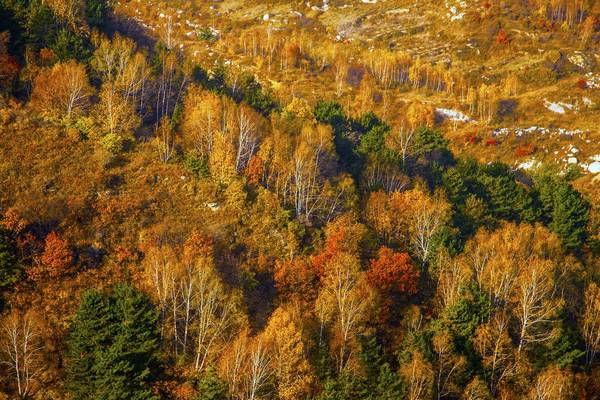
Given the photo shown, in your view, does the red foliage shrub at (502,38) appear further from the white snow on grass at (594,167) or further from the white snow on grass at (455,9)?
the white snow on grass at (594,167)

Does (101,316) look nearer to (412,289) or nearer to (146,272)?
(146,272)

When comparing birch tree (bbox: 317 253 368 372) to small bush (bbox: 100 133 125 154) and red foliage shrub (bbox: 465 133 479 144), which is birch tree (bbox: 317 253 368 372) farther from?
red foliage shrub (bbox: 465 133 479 144)

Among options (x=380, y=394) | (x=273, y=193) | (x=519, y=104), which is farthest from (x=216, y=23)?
(x=380, y=394)

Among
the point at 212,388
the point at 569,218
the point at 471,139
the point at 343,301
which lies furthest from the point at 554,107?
the point at 212,388

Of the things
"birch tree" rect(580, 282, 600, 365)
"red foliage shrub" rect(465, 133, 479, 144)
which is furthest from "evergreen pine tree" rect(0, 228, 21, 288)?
"red foliage shrub" rect(465, 133, 479, 144)

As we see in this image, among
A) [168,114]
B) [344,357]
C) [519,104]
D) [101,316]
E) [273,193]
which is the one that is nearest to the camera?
[101,316]

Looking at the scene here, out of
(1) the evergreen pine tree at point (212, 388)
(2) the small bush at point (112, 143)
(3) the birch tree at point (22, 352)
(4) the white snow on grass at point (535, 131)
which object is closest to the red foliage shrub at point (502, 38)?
(4) the white snow on grass at point (535, 131)
